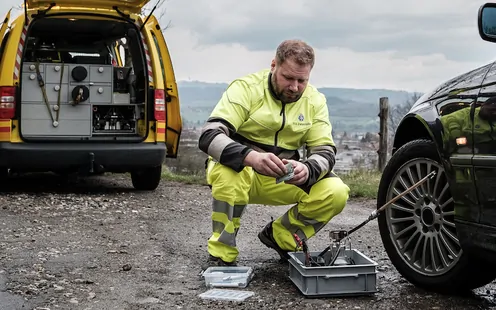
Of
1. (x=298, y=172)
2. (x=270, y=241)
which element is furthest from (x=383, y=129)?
(x=298, y=172)

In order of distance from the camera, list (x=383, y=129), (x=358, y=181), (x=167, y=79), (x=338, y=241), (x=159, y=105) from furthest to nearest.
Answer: (x=383, y=129) → (x=358, y=181) → (x=167, y=79) → (x=159, y=105) → (x=338, y=241)

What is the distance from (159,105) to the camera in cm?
824

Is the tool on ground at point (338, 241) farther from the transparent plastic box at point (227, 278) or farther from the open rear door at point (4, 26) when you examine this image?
the open rear door at point (4, 26)

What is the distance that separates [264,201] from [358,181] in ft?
19.7

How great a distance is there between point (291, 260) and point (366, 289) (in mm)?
463

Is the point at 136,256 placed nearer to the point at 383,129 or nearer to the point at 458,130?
the point at 458,130

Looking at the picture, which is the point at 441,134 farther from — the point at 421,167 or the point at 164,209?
the point at 164,209

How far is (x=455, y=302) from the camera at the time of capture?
3812mm

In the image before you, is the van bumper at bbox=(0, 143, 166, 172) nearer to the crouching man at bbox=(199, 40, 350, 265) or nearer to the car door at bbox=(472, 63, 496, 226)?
the crouching man at bbox=(199, 40, 350, 265)

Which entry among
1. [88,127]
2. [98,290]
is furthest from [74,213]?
[98,290]

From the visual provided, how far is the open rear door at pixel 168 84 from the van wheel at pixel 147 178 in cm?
37

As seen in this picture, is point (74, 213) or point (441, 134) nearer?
point (441, 134)

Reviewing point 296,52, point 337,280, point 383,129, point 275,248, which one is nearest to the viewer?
point 337,280

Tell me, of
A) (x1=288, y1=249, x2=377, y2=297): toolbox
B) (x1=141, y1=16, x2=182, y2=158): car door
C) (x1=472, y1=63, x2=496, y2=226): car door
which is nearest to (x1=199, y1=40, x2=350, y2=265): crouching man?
(x1=288, y1=249, x2=377, y2=297): toolbox
